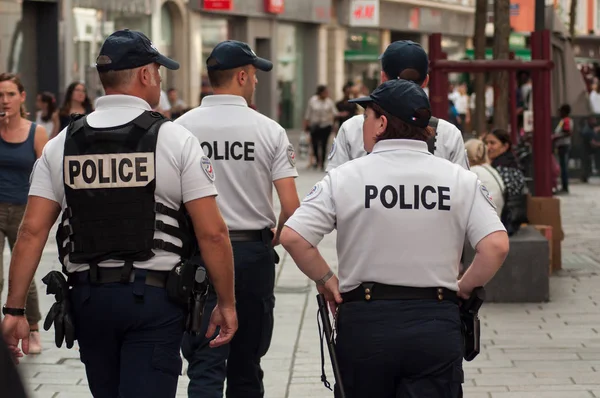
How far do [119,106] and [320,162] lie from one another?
21799mm

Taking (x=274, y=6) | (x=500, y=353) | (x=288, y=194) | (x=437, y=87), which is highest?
(x=274, y=6)

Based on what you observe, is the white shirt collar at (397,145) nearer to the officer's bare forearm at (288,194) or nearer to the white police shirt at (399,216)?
the white police shirt at (399,216)

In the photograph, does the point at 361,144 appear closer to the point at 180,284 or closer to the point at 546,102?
the point at 180,284

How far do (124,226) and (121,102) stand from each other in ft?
1.38

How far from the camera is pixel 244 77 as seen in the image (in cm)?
564

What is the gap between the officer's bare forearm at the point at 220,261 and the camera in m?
4.31

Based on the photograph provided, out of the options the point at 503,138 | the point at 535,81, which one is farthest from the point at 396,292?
the point at 503,138

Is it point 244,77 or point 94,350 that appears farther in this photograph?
point 244,77

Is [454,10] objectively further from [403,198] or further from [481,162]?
[403,198]

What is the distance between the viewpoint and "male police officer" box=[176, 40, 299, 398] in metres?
5.50

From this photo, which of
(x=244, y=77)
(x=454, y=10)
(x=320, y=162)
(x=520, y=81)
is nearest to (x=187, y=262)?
(x=244, y=77)

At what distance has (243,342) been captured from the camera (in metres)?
5.54

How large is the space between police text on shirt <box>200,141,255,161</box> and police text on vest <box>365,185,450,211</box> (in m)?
1.54

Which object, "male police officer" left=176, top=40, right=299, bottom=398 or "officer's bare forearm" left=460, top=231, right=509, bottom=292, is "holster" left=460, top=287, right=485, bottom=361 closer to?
"officer's bare forearm" left=460, top=231, right=509, bottom=292
